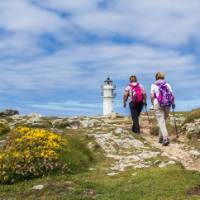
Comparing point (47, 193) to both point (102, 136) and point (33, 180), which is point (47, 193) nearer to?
point (33, 180)

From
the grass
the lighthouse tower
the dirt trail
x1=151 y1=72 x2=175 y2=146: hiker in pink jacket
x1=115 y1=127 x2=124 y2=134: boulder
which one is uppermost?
the lighthouse tower

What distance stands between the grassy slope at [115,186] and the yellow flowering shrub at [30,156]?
68 centimetres

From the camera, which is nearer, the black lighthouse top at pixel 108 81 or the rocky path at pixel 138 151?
the rocky path at pixel 138 151

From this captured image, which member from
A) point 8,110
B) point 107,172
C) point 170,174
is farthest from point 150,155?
point 8,110

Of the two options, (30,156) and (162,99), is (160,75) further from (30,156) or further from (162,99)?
(30,156)

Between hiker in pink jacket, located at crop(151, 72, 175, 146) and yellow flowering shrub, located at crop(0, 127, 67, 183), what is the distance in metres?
5.46

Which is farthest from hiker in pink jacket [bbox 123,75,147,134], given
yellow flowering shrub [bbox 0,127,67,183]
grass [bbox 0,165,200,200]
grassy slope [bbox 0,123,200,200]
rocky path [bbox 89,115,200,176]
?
grass [bbox 0,165,200,200]

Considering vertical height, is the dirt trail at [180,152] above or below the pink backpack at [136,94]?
below

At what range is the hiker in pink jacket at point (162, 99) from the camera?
21953 mm

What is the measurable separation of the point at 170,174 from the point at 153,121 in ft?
49.2

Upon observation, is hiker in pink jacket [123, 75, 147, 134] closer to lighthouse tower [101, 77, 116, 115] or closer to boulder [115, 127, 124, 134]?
boulder [115, 127, 124, 134]

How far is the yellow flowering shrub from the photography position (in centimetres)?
1655

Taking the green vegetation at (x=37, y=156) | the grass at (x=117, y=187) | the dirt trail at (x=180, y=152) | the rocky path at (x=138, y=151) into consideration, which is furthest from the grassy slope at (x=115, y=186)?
the dirt trail at (x=180, y=152)

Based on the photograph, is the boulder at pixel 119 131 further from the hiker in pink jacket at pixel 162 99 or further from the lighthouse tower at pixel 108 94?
the lighthouse tower at pixel 108 94
